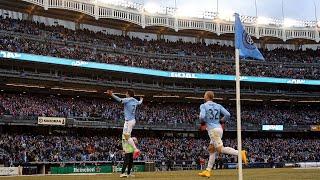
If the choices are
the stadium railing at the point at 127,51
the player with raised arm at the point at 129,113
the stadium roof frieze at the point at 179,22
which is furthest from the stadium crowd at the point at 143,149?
the player with raised arm at the point at 129,113

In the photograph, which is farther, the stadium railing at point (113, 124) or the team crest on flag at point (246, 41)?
the stadium railing at point (113, 124)

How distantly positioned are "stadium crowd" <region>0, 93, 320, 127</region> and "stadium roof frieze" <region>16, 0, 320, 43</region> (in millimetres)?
12157

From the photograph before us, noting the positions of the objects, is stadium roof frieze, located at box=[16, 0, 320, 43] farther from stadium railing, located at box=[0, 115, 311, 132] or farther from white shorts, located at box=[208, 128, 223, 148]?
white shorts, located at box=[208, 128, 223, 148]

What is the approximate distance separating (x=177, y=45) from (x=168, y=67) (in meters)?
10.4

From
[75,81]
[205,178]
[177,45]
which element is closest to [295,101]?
[177,45]

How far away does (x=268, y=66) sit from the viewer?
82.2 meters

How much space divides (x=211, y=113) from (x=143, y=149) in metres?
44.0

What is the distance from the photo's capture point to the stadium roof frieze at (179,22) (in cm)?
6775

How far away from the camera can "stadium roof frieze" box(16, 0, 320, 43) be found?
67750 mm

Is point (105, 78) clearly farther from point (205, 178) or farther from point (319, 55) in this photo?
point (205, 178)

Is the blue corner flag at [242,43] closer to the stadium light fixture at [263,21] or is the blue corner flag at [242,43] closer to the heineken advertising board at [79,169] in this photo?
the heineken advertising board at [79,169]

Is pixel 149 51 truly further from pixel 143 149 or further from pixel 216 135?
pixel 216 135

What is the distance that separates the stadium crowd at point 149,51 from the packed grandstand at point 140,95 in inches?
7.1

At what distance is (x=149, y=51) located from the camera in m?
74.4
